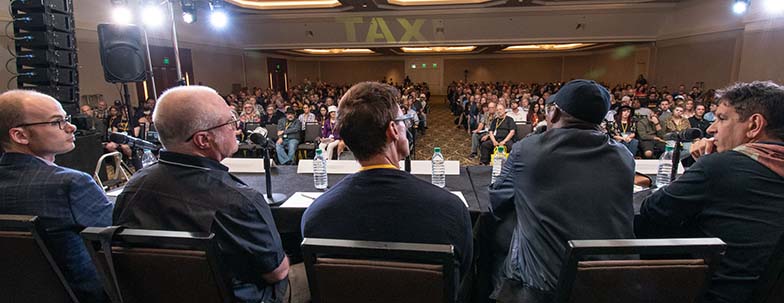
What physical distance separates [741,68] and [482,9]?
6.34 m

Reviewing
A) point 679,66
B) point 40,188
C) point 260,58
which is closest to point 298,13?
point 260,58

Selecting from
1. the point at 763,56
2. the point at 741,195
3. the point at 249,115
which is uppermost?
the point at 763,56

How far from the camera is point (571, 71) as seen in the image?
64.7 feet

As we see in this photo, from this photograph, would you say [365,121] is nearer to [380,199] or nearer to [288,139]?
[380,199]

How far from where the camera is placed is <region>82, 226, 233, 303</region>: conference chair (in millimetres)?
1077

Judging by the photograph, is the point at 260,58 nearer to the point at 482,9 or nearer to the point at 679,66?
the point at 482,9

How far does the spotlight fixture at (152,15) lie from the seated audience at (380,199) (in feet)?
23.0

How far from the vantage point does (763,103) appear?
4.56 feet

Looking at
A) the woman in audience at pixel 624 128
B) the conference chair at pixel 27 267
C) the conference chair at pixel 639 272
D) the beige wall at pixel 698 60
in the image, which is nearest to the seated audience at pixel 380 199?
the conference chair at pixel 639 272

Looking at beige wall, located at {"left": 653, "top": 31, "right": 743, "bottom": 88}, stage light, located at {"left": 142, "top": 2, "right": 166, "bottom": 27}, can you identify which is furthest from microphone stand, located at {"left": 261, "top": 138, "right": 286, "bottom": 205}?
beige wall, located at {"left": 653, "top": 31, "right": 743, "bottom": 88}

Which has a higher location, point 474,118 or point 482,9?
point 482,9

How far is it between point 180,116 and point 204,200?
1.07 ft

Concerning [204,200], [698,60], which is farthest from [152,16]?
[698,60]

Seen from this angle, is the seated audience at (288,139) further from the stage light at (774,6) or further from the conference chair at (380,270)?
the stage light at (774,6)
